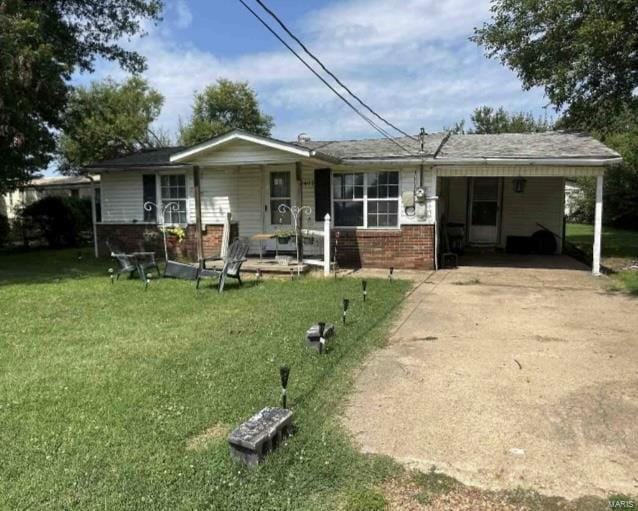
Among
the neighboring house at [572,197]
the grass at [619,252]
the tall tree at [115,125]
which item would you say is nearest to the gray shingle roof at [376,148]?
the grass at [619,252]

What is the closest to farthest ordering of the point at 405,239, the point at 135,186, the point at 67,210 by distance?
the point at 405,239, the point at 135,186, the point at 67,210

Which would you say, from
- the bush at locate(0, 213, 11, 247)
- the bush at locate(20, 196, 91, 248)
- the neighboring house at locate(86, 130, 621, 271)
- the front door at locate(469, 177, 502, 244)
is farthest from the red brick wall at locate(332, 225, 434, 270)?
the bush at locate(0, 213, 11, 247)

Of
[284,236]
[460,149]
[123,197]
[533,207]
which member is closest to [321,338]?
[284,236]

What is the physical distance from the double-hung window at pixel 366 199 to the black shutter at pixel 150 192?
17.8 feet

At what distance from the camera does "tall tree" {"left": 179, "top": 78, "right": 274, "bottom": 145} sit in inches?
1569

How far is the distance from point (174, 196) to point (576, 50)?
38.0 ft

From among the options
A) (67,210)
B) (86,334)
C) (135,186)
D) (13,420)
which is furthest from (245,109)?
(13,420)

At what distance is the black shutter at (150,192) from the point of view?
1451 cm

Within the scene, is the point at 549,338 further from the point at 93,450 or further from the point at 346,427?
the point at 93,450

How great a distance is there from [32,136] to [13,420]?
1142cm

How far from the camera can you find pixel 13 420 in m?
3.81

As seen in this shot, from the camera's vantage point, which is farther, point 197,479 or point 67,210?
point 67,210

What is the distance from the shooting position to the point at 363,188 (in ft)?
40.5

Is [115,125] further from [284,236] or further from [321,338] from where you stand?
[321,338]
